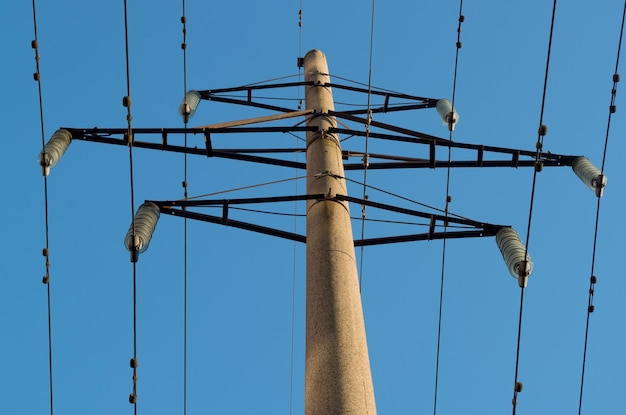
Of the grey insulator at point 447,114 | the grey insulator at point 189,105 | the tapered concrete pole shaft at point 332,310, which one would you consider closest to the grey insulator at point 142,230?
the tapered concrete pole shaft at point 332,310

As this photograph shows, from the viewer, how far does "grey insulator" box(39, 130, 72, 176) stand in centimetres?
1719

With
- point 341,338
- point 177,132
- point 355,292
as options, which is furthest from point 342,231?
point 177,132

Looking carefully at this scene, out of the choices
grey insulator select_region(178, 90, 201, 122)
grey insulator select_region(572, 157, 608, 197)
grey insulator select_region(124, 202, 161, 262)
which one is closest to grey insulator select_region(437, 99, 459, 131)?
grey insulator select_region(572, 157, 608, 197)

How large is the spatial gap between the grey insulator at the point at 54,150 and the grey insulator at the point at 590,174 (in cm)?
1060

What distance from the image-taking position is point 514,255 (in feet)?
53.6

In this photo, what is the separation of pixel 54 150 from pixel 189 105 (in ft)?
24.9

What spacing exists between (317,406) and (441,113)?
14.3 meters

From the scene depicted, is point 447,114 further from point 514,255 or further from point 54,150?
point 54,150

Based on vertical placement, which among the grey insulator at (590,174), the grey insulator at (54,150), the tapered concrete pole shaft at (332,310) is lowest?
the tapered concrete pole shaft at (332,310)

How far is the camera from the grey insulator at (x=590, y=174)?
64.9 feet

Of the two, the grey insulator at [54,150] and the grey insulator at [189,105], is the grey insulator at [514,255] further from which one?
the grey insulator at [189,105]

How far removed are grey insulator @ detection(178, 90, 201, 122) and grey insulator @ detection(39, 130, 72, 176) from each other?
5.75m

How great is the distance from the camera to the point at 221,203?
56.2 feet

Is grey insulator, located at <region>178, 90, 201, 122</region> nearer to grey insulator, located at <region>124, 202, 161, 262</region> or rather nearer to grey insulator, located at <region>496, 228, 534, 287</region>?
grey insulator, located at <region>124, 202, 161, 262</region>
